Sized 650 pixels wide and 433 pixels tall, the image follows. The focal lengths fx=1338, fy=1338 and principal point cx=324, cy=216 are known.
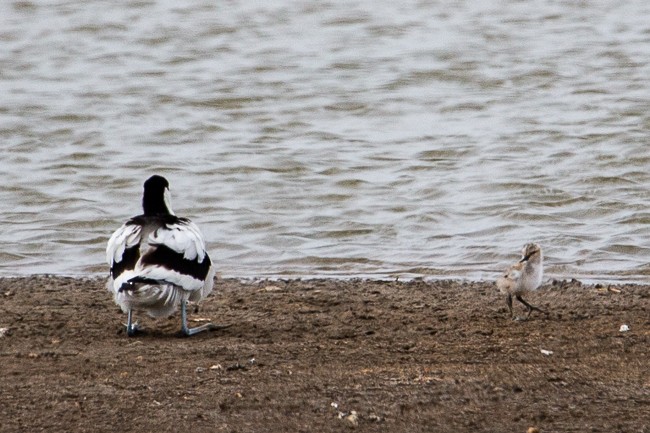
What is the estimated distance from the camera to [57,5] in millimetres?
25047

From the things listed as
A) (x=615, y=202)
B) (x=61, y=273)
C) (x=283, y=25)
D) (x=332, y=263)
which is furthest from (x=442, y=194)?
(x=283, y=25)

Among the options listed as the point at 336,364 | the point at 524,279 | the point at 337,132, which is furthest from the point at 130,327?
the point at 337,132

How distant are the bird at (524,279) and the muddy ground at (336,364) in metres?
0.16

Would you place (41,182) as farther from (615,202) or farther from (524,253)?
(524,253)

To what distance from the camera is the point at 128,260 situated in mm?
7996

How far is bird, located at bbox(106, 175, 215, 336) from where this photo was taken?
25.8ft

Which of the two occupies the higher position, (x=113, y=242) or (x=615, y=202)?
(x=113, y=242)

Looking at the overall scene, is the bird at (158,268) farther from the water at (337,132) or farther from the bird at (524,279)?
the water at (337,132)

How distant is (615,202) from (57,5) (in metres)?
15.0

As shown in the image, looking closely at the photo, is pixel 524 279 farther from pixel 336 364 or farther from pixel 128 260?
pixel 128 260

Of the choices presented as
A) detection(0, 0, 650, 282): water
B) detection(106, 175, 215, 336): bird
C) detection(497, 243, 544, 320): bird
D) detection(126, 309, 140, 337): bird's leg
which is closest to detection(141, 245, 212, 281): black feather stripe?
detection(106, 175, 215, 336): bird

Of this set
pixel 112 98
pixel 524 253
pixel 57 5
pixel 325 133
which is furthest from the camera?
pixel 57 5

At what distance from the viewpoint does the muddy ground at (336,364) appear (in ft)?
20.7

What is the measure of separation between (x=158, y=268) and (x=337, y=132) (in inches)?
337
